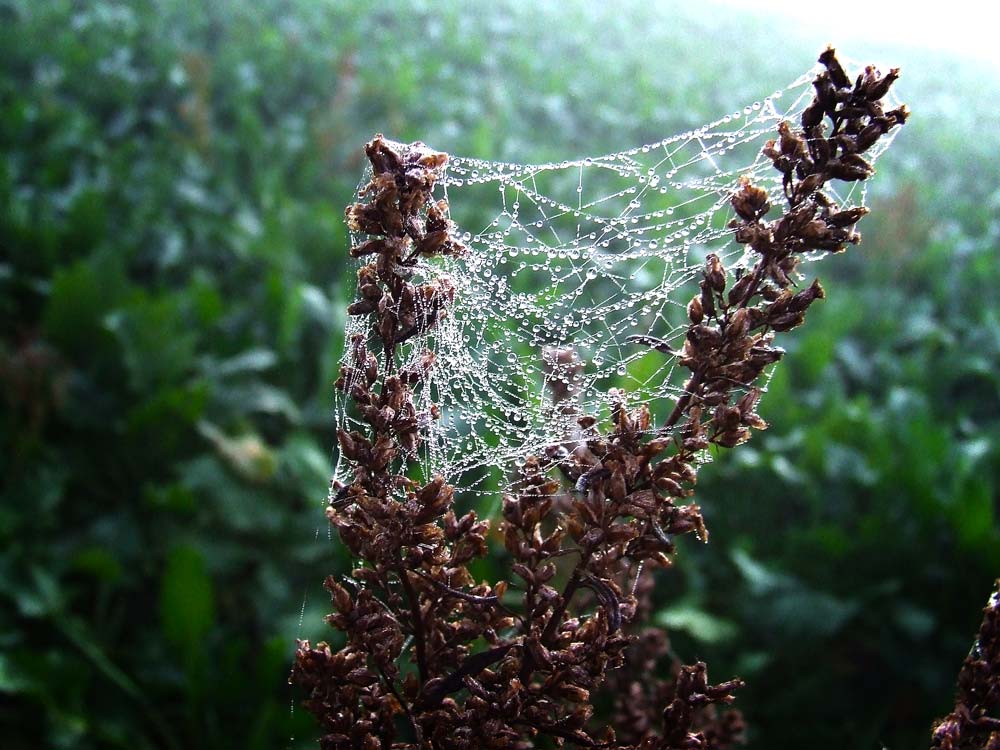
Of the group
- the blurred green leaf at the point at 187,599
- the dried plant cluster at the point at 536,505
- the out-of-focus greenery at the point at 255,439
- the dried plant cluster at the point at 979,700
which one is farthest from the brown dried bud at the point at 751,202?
the blurred green leaf at the point at 187,599

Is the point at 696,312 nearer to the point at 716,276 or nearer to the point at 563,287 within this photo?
the point at 716,276

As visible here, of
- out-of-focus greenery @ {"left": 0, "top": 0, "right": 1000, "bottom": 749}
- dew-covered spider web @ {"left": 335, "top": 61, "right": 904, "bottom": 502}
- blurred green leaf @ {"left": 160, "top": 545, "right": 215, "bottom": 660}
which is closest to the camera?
dew-covered spider web @ {"left": 335, "top": 61, "right": 904, "bottom": 502}

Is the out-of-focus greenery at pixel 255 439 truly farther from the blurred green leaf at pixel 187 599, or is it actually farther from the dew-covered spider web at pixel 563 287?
the dew-covered spider web at pixel 563 287

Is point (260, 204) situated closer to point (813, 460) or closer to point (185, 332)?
point (185, 332)

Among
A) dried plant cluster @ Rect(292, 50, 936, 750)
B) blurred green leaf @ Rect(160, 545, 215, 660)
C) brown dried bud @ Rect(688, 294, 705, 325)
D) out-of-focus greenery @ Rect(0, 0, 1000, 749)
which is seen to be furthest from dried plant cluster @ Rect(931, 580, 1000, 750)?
blurred green leaf @ Rect(160, 545, 215, 660)

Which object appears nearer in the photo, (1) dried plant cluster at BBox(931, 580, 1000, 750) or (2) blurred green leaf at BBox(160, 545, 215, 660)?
(1) dried plant cluster at BBox(931, 580, 1000, 750)

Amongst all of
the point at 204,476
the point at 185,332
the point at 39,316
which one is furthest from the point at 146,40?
the point at 204,476

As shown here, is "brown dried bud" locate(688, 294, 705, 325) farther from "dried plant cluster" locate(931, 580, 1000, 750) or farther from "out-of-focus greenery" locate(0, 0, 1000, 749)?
"out-of-focus greenery" locate(0, 0, 1000, 749)
